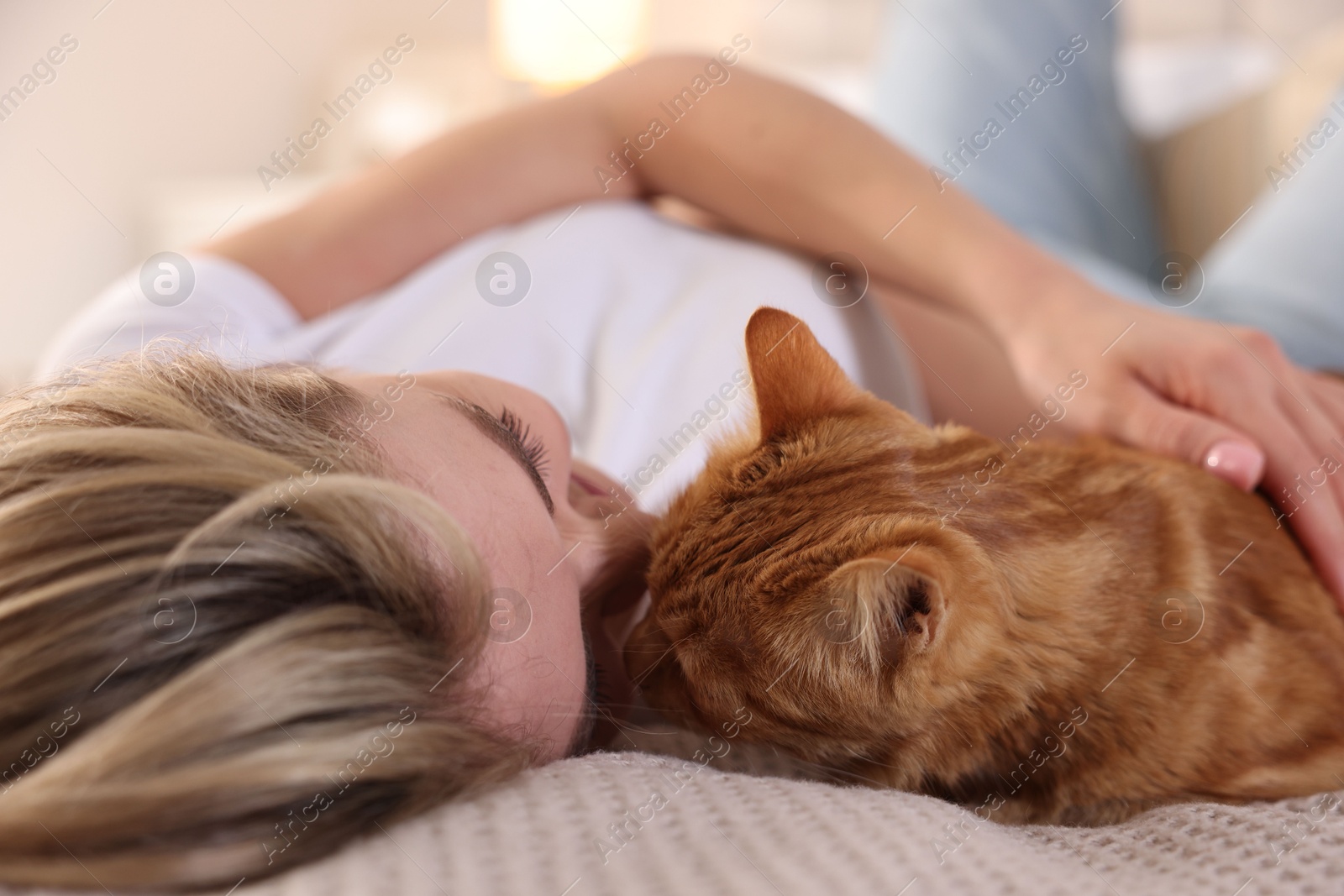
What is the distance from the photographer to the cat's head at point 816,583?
725mm

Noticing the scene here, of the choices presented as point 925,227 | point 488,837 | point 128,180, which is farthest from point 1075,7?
point 128,180

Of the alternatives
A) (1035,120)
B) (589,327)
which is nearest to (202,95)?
(589,327)

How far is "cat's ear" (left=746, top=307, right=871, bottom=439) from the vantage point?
905 millimetres

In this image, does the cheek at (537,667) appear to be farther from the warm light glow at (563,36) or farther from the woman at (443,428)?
the warm light glow at (563,36)

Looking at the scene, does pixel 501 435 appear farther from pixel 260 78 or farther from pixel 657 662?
pixel 260 78

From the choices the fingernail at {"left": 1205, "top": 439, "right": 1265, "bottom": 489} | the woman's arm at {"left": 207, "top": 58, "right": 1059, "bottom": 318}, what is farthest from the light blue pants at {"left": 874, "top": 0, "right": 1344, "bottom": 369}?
the fingernail at {"left": 1205, "top": 439, "right": 1265, "bottom": 489}

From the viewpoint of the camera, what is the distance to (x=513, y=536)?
74cm

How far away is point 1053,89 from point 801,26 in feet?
6.34

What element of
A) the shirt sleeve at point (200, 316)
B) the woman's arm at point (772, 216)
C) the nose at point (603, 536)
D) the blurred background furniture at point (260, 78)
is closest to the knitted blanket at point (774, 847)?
the nose at point (603, 536)

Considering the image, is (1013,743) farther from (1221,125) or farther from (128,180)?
(128,180)

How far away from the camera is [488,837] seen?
0.61 m

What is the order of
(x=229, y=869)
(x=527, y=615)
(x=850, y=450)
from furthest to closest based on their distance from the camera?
(x=850, y=450) < (x=527, y=615) < (x=229, y=869)

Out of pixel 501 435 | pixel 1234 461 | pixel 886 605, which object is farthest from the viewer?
pixel 1234 461

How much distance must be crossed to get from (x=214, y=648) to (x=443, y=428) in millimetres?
263
